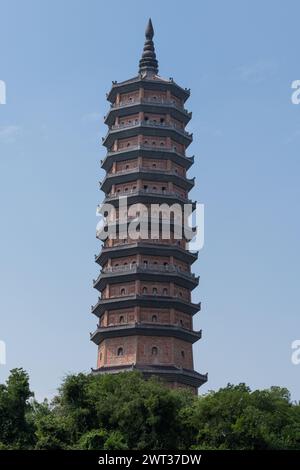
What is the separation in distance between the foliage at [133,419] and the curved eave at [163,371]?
318 inches

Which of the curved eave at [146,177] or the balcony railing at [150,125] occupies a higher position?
the balcony railing at [150,125]

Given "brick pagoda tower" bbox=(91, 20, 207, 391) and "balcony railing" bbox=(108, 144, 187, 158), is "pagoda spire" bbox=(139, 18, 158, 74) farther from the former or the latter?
"balcony railing" bbox=(108, 144, 187, 158)

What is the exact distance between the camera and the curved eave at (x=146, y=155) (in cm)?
5384

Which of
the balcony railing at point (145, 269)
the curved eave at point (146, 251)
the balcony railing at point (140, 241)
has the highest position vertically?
the balcony railing at point (140, 241)

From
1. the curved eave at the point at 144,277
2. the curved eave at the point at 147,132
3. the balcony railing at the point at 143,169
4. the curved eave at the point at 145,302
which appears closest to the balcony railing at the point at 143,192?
the balcony railing at the point at 143,169

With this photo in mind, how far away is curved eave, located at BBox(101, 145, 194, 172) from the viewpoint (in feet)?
177

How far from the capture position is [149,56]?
194ft

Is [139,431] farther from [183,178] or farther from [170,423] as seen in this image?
[183,178]

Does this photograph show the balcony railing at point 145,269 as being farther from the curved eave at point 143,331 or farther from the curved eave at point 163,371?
the curved eave at point 163,371

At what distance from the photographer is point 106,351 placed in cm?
4944

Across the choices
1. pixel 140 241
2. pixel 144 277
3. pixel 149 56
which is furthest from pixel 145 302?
pixel 149 56
